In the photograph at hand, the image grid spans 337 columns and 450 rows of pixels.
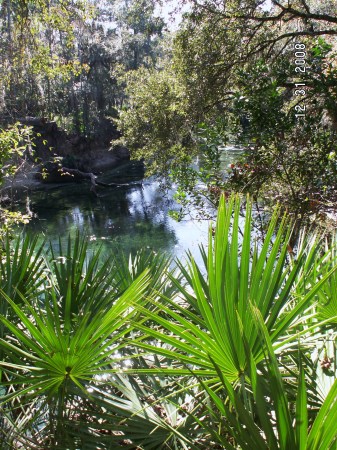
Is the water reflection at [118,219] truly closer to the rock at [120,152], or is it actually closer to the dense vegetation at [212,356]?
the rock at [120,152]

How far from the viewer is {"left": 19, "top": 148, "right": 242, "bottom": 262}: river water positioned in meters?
11.5

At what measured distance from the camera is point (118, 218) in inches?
580

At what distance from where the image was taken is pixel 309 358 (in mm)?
1511

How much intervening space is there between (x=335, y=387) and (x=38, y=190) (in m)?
20.9

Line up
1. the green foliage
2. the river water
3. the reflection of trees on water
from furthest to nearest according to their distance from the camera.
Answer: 1. the reflection of trees on water
2. the river water
3. the green foliage

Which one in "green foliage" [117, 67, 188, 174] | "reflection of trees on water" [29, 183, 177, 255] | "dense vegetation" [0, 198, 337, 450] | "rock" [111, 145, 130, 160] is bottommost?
"reflection of trees on water" [29, 183, 177, 255]

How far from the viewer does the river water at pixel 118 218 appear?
1154 cm

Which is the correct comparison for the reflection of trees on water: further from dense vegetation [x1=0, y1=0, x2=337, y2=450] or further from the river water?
dense vegetation [x1=0, y1=0, x2=337, y2=450]

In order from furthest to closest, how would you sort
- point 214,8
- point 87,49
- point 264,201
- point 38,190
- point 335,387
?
point 87,49 < point 38,190 < point 214,8 < point 264,201 < point 335,387

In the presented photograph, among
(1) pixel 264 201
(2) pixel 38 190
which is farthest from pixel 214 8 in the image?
(2) pixel 38 190

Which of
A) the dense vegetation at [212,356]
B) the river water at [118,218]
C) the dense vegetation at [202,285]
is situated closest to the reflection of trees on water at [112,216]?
the river water at [118,218]

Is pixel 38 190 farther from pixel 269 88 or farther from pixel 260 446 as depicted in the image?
pixel 260 446

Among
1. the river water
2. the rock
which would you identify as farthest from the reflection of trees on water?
the rock

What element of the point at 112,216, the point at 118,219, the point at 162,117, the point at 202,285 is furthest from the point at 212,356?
the point at 112,216
